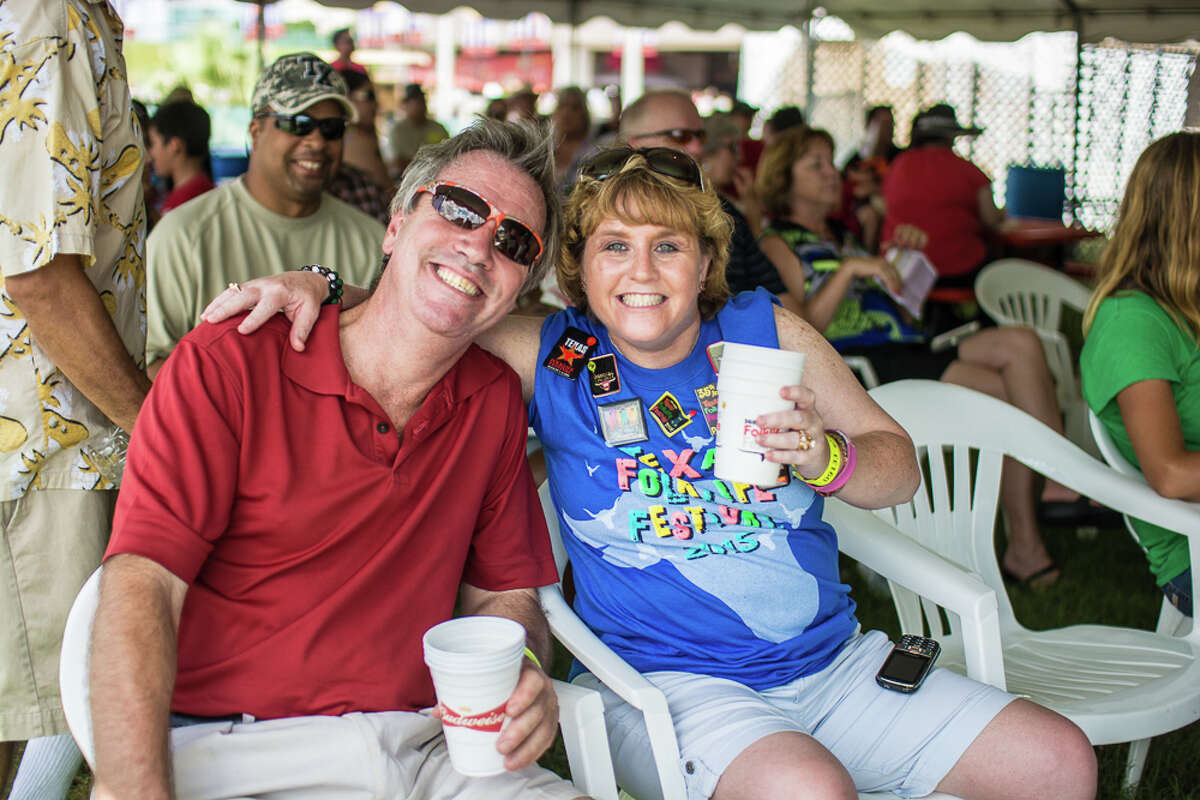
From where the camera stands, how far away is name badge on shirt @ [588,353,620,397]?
215cm

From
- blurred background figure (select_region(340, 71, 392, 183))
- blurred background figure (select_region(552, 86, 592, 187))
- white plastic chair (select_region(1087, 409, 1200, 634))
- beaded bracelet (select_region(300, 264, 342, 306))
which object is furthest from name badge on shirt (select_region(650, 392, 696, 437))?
blurred background figure (select_region(552, 86, 592, 187))

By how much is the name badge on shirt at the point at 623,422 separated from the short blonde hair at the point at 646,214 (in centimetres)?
29

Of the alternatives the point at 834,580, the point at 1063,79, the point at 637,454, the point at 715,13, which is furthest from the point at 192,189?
the point at 1063,79

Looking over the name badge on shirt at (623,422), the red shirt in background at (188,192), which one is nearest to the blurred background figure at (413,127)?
the red shirt in background at (188,192)

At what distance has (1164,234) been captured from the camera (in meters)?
2.83

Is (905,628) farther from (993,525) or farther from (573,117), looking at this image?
(573,117)

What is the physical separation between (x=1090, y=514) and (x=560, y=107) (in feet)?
16.3

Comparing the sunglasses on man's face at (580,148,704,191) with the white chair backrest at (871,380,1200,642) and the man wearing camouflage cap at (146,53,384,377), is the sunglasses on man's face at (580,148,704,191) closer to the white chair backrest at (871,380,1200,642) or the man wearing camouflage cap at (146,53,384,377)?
the white chair backrest at (871,380,1200,642)

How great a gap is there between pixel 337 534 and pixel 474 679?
43 centimetres

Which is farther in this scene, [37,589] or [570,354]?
[570,354]

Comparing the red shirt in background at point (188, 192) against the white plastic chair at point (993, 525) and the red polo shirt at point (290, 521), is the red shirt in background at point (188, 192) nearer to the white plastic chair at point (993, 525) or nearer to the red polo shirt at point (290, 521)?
the red polo shirt at point (290, 521)

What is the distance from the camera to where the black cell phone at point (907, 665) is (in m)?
2.04

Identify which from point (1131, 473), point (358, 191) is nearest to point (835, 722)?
point (1131, 473)

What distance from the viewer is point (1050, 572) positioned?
168 inches
